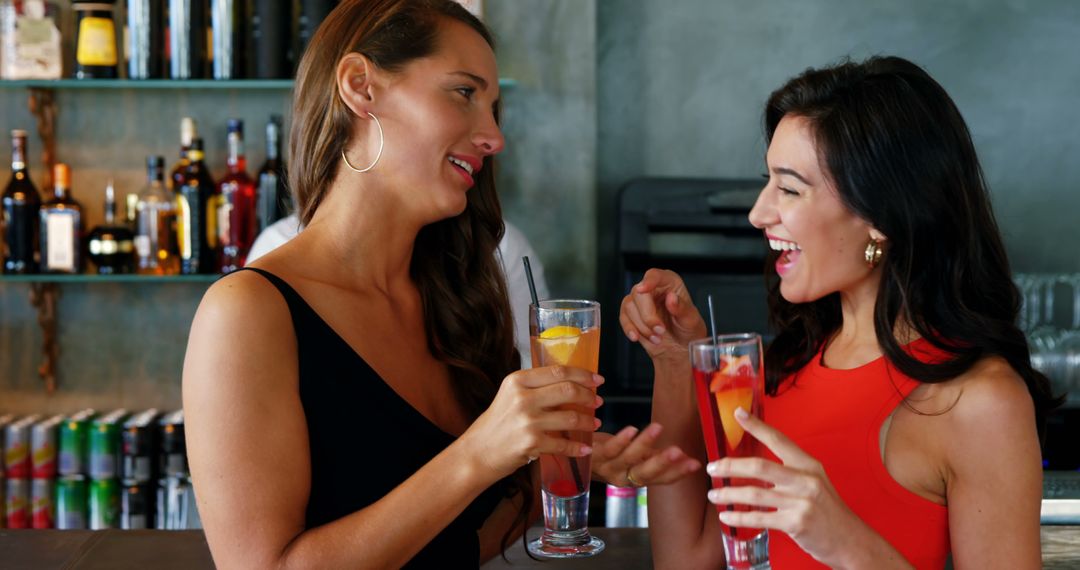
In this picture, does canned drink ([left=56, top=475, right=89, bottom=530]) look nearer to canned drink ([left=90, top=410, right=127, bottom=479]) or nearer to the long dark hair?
canned drink ([left=90, top=410, right=127, bottom=479])

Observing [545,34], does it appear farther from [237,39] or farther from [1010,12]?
[1010,12]

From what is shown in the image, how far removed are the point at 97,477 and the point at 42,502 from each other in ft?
0.66

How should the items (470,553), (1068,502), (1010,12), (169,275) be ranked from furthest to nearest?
(1010,12) → (169,275) → (1068,502) → (470,553)

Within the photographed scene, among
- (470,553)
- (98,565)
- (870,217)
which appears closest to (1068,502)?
(870,217)

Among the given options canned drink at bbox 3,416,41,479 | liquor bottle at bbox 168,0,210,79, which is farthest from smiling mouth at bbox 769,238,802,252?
canned drink at bbox 3,416,41,479

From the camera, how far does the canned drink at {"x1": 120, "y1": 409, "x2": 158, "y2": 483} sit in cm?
353

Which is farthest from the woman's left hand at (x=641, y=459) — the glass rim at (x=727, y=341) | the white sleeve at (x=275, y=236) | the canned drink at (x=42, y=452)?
the canned drink at (x=42, y=452)

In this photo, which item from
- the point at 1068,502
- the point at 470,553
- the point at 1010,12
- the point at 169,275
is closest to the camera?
the point at 470,553

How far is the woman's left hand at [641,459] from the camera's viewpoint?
1551 millimetres

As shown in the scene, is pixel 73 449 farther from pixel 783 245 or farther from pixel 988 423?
pixel 988 423

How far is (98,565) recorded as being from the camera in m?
1.66

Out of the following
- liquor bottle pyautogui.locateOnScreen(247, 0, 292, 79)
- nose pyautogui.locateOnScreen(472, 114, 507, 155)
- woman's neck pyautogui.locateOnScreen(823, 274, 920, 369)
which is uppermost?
liquor bottle pyautogui.locateOnScreen(247, 0, 292, 79)

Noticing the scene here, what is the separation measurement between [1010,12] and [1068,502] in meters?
2.35

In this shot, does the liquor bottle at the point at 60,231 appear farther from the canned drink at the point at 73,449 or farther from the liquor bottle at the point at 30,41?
the canned drink at the point at 73,449
